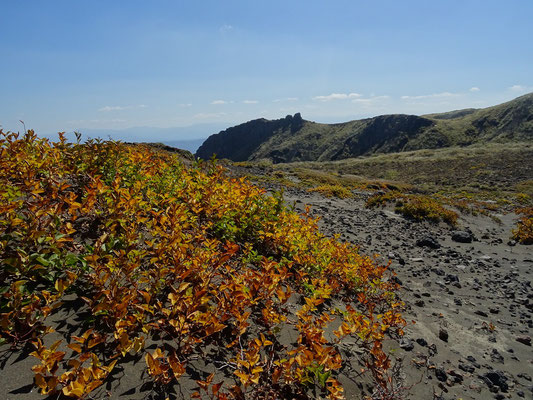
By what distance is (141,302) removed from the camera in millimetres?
3275

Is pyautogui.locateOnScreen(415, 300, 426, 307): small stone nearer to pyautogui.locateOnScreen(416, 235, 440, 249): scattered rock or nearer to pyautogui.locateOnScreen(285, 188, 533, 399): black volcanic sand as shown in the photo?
pyautogui.locateOnScreen(285, 188, 533, 399): black volcanic sand

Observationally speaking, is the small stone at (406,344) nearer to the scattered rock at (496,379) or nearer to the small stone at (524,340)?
the scattered rock at (496,379)

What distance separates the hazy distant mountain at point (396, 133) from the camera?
3954 inches

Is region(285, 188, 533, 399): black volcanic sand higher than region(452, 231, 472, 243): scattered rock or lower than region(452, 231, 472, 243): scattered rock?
higher

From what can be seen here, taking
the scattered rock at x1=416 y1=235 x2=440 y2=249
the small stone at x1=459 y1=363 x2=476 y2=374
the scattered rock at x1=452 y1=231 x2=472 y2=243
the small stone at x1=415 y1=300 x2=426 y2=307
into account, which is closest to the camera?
the small stone at x1=459 y1=363 x2=476 y2=374

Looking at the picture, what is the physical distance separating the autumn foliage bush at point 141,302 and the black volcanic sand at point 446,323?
16cm

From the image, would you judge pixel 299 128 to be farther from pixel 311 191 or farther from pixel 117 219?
pixel 117 219

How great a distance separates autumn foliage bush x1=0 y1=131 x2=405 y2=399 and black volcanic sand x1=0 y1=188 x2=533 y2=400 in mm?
157

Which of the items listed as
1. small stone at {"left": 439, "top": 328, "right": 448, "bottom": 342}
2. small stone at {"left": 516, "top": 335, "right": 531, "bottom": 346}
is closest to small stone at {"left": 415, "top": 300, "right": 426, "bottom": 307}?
small stone at {"left": 439, "top": 328, "right": 448, "bottom": 342}

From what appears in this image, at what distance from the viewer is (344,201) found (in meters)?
21.0

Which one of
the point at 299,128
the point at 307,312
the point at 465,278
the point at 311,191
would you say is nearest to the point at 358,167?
the point at 311,191

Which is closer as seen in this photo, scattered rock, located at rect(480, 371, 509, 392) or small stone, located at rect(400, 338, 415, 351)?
scattered rock, located at rect(480, 371, 509, 392)

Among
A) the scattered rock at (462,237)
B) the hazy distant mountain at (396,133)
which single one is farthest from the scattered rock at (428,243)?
the hazy distant mountain at (396,133)

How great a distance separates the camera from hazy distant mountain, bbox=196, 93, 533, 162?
100438 millimetres
